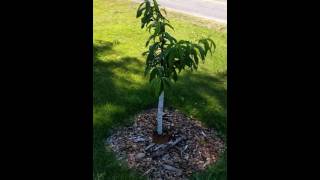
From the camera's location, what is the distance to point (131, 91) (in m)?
6.58

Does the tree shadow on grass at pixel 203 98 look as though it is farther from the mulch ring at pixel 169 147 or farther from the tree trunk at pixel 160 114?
the tree trunk at pixel 160 114

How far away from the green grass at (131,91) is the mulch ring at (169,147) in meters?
0.13

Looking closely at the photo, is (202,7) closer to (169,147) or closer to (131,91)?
(131,91)

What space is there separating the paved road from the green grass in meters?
3.19

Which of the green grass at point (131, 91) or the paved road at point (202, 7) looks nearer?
the green grass at point (131, 91)

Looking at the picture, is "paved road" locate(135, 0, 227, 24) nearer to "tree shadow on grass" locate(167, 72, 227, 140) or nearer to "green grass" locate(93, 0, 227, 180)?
"green grass" locate(93, 0, 227, 180)

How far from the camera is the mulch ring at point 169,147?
4.46 metres

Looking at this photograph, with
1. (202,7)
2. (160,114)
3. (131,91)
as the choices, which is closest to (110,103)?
(131,91)

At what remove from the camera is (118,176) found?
426 centimetres

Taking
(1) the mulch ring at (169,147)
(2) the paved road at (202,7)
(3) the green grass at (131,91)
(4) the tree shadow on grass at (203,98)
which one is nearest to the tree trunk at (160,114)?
(1) the mulch ring at (169,147)

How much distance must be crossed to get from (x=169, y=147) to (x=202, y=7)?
12269mm
